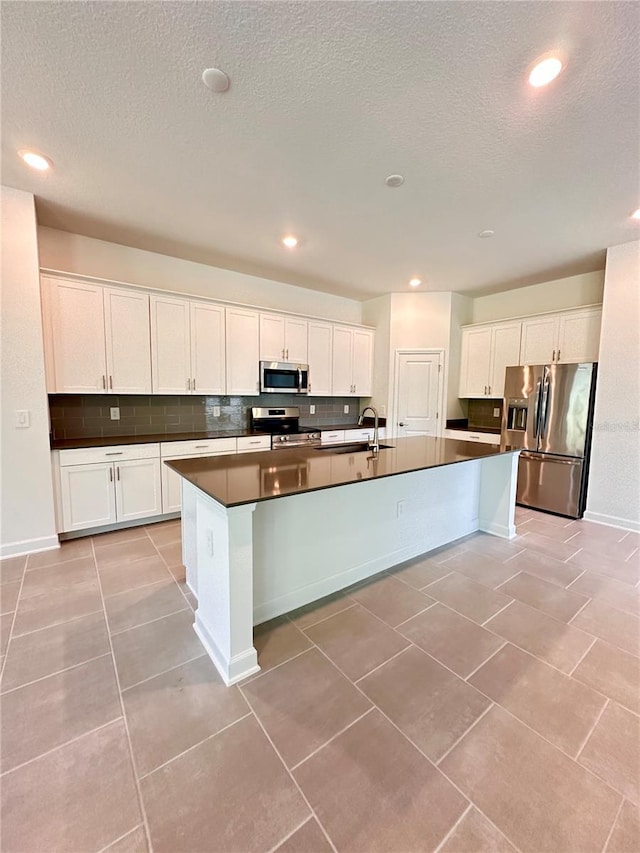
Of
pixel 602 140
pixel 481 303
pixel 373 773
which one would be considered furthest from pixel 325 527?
pixel 481 303

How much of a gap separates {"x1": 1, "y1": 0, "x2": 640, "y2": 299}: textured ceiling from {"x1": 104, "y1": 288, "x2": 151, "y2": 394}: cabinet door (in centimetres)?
66

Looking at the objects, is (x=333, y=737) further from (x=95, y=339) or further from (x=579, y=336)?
(x=579, y=336)

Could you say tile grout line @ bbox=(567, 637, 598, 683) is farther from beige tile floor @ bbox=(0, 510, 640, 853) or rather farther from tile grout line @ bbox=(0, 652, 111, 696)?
tile grout line @ bbox=(0, 652, 111, 696)

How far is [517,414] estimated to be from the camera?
428 cm

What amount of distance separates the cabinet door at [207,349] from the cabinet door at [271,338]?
0.53m

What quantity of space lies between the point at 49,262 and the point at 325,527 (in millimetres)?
3684

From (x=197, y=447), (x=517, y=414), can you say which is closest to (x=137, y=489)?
(x=197, y=447)

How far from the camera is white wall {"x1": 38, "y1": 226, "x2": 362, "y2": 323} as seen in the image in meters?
3.39

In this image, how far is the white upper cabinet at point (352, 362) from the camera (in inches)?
202

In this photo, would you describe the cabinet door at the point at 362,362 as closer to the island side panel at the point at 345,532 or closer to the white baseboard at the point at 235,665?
the island side panel at the point at 345,532

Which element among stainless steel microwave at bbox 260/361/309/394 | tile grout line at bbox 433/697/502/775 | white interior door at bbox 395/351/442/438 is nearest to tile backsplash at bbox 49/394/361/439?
stainless steel microwave at bbox 260/361/309/394

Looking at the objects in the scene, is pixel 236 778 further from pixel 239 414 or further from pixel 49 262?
pixel 49 262

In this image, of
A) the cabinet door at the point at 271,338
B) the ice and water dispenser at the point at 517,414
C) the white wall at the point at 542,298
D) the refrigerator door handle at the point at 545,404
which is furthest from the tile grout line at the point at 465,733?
the white wall at the point at 542,298

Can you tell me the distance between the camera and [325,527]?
226 cm
